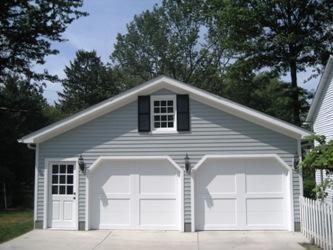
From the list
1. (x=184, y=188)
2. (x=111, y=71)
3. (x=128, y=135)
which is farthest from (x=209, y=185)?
(x=111, y=71)

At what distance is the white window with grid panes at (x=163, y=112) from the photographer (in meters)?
17.5

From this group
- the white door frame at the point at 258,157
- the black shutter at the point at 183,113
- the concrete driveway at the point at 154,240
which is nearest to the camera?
the concrete driveway at the point at 154,240

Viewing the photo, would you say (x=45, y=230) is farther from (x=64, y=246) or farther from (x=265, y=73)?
(x=265, y=73)

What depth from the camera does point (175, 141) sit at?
17.2 m

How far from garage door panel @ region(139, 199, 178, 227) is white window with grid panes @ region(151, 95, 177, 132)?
2.34 meters

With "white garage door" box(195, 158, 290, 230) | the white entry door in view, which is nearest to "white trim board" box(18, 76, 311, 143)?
the white entry door

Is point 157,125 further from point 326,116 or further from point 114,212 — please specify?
point 326,116

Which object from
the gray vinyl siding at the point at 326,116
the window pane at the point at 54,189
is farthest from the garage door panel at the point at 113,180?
the gray vinyl siding at the point at 326,116

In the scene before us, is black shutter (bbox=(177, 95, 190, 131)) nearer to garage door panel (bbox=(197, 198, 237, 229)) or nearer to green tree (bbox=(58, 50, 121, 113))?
garage door panel (bbox=(197, 198, 237, 229))

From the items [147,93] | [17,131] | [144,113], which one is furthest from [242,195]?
[17,131]

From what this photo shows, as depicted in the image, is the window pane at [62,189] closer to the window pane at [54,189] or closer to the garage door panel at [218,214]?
the window pane at [54,189]

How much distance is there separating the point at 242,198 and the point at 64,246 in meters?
5.89

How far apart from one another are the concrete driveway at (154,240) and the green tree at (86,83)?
37299 millimetres

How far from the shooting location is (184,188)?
1694cm
